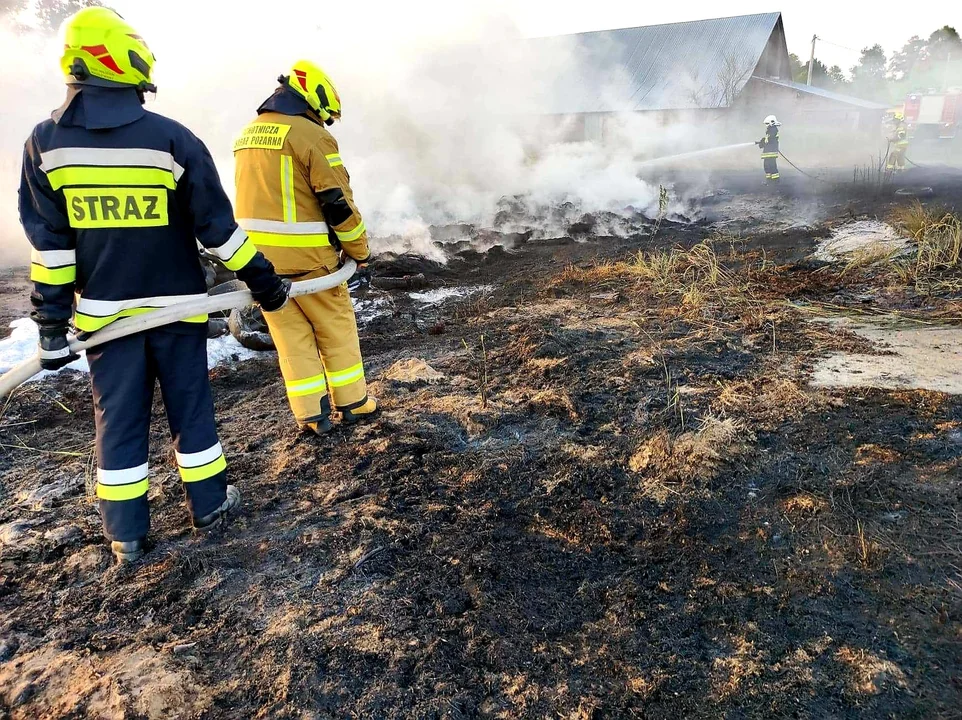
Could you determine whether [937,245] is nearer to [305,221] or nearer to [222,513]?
[305,221]

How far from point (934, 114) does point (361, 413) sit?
116 ft

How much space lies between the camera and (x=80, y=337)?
2277 millimetres

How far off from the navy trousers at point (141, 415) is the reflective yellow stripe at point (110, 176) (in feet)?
1.83

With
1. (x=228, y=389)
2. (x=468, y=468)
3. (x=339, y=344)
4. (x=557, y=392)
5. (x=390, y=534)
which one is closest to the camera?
(x=390, y=534)

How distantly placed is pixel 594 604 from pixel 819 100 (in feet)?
105

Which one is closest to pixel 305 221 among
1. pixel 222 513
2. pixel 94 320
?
pixel 94 320

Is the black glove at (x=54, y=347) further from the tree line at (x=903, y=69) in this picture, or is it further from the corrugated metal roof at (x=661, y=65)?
the tree line at (x=903, y=69)

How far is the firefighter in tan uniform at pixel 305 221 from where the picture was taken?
309 cm

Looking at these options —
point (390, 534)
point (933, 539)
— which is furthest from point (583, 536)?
point (933, 539)

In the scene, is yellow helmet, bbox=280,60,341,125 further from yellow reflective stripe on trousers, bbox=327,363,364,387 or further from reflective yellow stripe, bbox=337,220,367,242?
yellow reflective stripe on trousers, bbox=327,363,364,387

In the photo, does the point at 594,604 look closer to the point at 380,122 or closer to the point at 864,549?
the point at 864,549

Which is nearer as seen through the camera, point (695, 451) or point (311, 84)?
point (695, 451)

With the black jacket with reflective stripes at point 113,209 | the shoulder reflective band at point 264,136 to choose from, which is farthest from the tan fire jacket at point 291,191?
the black jacket with reflective stripes at point 113,209

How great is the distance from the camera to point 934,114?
28297 mm
